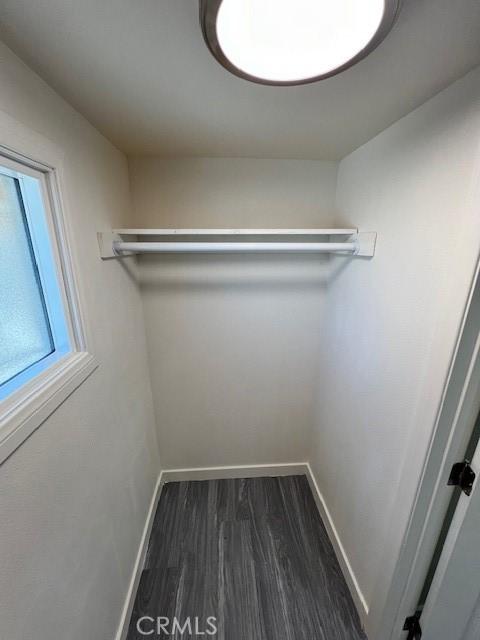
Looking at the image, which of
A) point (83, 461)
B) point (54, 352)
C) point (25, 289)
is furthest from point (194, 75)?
point (83, 461)

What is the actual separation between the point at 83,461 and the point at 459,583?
4.63 ft

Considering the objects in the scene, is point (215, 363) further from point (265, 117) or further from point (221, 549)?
point (265, 117)

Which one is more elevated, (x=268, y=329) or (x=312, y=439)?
(x=268, y=329)

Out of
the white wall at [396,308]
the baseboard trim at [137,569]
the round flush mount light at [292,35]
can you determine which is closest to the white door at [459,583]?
the white wall at [396,308]

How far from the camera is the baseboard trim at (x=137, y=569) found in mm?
1206

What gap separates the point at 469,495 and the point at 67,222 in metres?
1.58

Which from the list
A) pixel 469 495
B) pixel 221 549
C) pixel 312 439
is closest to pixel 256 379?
pixel 312 439

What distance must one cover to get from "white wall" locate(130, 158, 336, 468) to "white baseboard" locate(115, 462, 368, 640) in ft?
0.23

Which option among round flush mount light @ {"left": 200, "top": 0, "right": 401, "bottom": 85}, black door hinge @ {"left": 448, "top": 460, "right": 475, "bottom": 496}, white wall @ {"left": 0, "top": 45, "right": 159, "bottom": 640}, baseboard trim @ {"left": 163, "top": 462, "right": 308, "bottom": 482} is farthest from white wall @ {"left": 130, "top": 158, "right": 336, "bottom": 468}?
black door hinge @ {"left": 448, "top": 460, "right": 475, "bottom": 496}

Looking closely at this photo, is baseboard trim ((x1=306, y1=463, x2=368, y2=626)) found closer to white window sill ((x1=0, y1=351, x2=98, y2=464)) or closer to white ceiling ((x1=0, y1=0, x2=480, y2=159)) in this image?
white window sill ((x1=0, y1=351, x2=98, y2=464))

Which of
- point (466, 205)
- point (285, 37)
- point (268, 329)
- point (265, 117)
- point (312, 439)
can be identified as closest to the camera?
point (285, 37)

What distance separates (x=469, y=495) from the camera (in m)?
0.86

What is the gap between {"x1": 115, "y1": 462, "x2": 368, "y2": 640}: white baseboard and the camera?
1.28m

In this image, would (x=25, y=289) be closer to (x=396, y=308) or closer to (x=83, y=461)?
(x=83, y=461)
